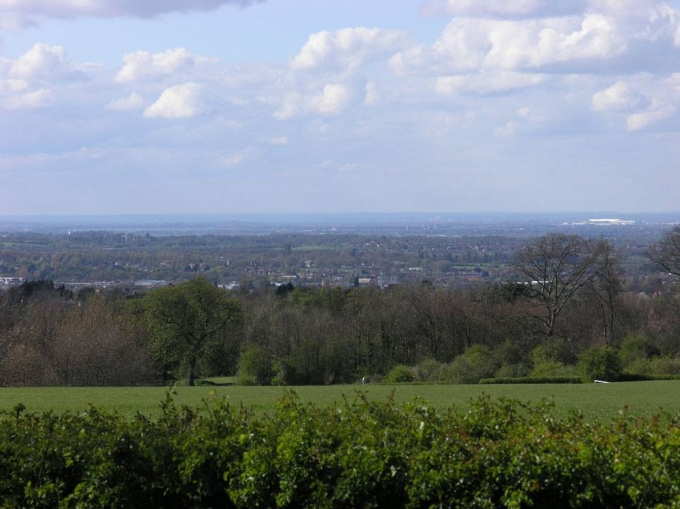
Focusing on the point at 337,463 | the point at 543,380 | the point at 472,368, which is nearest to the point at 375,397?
the point at 337,463

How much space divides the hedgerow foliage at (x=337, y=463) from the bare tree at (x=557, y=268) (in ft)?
159

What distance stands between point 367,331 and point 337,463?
1888 inches

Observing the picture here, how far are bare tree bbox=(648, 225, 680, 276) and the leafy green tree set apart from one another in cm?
2986

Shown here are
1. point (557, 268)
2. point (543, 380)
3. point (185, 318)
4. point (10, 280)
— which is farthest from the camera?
point (10, 280)

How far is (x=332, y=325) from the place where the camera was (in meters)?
55.3

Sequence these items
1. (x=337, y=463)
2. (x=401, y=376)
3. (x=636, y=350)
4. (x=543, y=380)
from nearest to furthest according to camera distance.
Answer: (x=337, y=463), (x=543, y=380), (x=401, y=376), (x=636, y=350)

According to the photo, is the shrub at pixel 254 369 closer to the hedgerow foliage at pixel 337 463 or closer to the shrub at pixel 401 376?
the shrub at pixel 401 376

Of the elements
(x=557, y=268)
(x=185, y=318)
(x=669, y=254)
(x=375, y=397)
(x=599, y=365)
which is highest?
(x=669, y=254)

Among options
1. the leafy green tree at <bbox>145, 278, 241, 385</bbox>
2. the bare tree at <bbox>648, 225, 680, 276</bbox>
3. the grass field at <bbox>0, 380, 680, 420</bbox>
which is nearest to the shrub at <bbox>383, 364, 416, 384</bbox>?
the leafy green tree at <bbox>145, 278, 241, 385</bbox>

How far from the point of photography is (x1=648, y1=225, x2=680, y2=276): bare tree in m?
53.2

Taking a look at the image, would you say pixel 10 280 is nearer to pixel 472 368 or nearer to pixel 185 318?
pixel 185 318

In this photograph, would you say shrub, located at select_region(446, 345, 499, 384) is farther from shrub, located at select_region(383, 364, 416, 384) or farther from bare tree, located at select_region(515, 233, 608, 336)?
bare tree, located at select_region(515, 233, 608, 336)

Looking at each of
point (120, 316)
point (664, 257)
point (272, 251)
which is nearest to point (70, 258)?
point (272, 251)

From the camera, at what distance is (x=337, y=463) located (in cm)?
805
